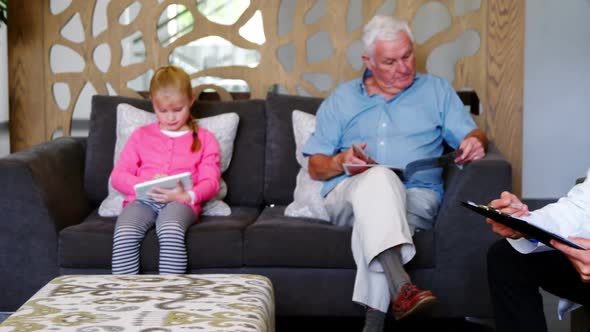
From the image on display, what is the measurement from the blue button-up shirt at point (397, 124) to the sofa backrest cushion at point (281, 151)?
19 centimetres

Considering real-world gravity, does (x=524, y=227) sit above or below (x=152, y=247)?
above

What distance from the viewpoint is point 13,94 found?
12.6 ft

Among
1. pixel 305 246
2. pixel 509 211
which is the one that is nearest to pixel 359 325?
pixel 305 246

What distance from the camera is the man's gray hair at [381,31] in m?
3.25

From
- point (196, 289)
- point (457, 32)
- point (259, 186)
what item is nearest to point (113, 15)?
point (259, 186)

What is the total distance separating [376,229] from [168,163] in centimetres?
92

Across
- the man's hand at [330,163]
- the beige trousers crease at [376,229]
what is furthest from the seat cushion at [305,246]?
the man's hand at [330,163]

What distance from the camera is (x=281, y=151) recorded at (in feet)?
11.5

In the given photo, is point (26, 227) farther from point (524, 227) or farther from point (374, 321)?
point (524, 227)

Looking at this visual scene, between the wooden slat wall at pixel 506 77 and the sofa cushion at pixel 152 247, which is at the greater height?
the wooden slat wall at pixel 506 77

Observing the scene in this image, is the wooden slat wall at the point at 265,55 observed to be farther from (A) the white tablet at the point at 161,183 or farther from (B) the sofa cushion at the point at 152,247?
(B) the sofa cushion at the point at 152,247

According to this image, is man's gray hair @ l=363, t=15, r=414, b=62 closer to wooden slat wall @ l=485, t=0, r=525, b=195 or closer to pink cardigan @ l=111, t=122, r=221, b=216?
wooden slat wall @ l=485, t=0, r=525, b=195

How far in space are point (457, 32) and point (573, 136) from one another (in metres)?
1.83

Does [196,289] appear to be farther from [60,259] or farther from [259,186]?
[259,186]
